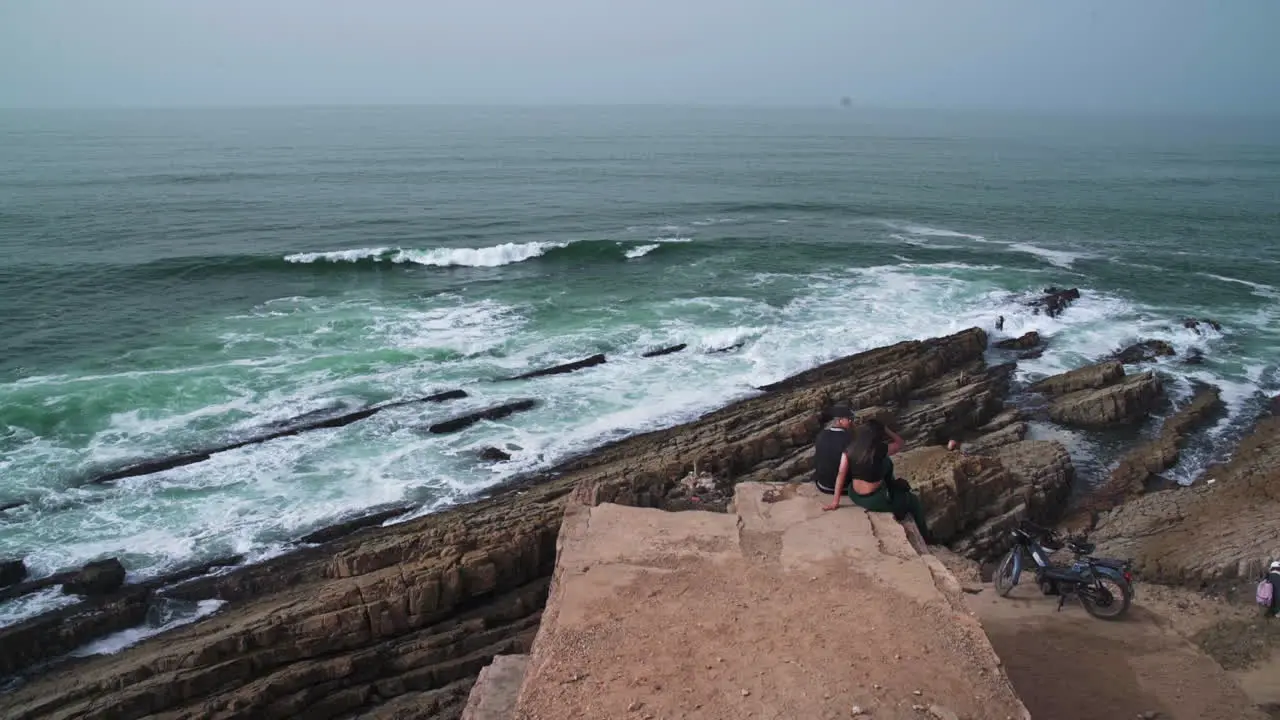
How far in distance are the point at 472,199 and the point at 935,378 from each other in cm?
3792

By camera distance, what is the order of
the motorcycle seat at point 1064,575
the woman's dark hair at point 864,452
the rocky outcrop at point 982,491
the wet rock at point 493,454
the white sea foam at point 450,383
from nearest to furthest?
1. the woman's dark hair at point 864,452
2. the motorcycle seat at point 1064,575
3. the rocky outcrop at point 982,491
4. the white sea foam at point 450,383
5. the wet rock at point 493,454

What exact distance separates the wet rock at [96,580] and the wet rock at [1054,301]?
2846 cm

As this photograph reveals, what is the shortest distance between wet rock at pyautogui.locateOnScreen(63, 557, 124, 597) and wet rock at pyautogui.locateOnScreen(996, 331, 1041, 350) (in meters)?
24.2

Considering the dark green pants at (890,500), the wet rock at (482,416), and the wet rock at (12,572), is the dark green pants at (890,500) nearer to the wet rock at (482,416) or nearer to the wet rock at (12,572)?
the wet rock at (482,416)

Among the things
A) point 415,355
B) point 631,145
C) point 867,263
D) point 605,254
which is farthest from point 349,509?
point 631,145

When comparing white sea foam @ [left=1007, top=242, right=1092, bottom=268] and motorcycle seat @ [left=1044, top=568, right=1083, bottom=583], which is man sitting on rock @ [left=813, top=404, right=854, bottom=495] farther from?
white sea foam @ [left=1007, top=242, right=1092, bottom=268]

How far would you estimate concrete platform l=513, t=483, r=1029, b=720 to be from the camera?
5906mm

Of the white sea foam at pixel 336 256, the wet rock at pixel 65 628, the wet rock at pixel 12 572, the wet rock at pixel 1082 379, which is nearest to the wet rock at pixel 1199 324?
the wet rock at pixel 1082 379

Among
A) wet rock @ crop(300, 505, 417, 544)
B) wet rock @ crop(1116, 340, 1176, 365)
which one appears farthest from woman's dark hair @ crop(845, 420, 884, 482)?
wet rock @ crop(1116, 340, 1176, 365)

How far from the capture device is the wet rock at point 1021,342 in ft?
83.1

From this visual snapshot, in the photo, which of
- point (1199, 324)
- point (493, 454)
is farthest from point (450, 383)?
point (1199, 324)

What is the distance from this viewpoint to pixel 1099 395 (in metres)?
20.1

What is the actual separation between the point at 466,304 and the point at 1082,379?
21230mm

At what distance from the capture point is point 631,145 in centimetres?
9381
